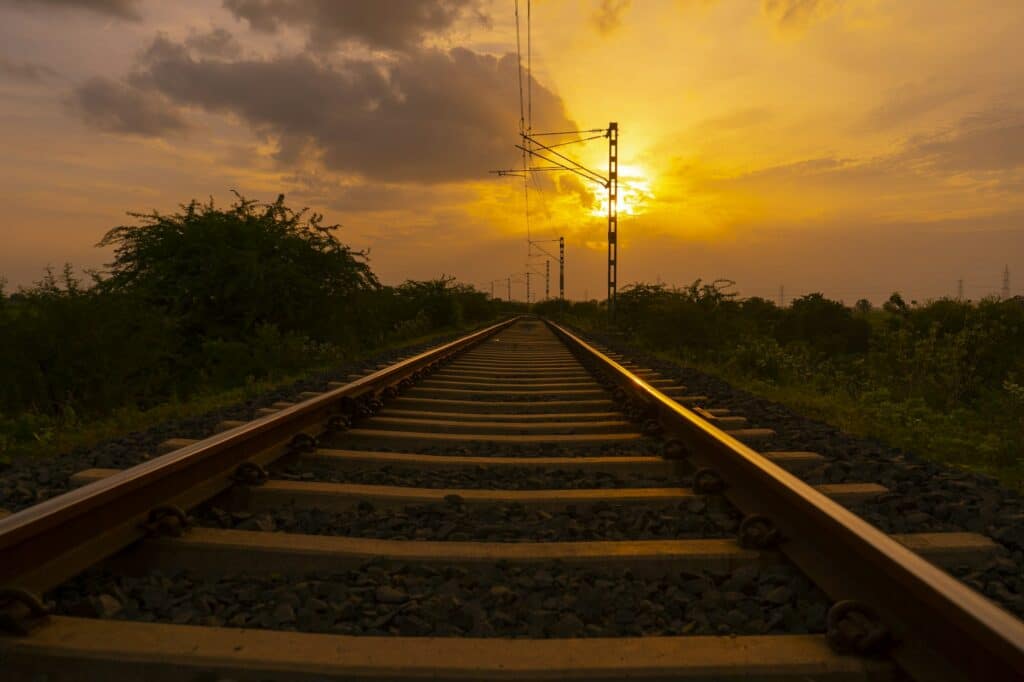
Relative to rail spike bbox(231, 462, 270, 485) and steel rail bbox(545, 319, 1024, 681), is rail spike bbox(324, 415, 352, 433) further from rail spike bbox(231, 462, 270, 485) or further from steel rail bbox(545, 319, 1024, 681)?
steel rail bbox(545, 319, 1024, 681)

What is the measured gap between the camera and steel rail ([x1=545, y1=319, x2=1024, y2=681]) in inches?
63.1

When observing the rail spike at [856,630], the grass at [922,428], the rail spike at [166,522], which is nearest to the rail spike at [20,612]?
the rail spike at [166,522]

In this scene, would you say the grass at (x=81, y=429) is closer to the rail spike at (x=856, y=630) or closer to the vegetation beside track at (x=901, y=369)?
the rail spike at (x=856, y=630)

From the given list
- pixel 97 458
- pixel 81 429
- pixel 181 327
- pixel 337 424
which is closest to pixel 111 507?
pixel 97 458

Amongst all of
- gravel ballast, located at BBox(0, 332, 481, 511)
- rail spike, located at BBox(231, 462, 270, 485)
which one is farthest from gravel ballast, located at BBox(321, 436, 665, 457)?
gravel ballast, located at BBox(0, 332, 481, 511)

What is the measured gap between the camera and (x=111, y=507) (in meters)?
2.56

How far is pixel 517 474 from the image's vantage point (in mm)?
3879

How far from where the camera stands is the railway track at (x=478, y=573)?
1.80 metres

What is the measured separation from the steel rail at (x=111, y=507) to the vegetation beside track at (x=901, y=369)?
4.37 m

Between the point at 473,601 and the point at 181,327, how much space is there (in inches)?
471

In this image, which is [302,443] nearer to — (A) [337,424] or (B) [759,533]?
(A) [337,424]

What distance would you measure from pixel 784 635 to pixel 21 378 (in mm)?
9570

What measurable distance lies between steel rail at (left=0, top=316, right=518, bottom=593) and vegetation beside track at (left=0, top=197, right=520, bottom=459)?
2.38m

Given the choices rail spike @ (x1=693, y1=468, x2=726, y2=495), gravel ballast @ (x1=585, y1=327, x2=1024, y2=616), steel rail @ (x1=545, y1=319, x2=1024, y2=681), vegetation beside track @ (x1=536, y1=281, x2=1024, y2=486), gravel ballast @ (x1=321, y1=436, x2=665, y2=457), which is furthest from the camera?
vegetation beside track @ (x1=536, y1=281, x2=1024, y2=486)
